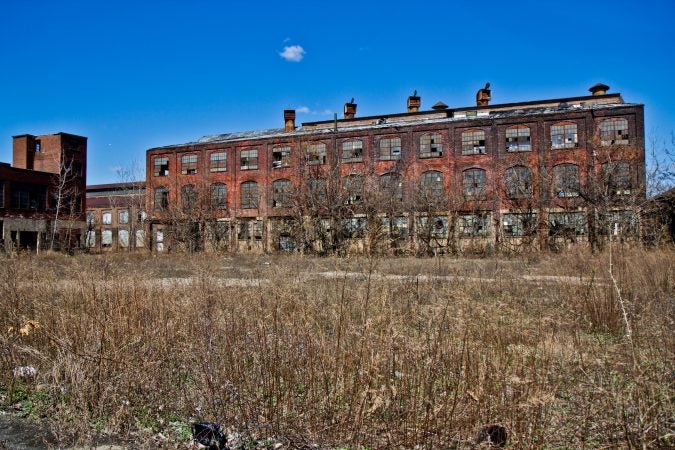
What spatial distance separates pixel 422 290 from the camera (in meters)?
6.82

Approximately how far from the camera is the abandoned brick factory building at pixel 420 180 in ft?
87.2

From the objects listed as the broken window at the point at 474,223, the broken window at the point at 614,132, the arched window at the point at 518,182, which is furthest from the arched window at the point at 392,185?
the broken window at the point at 614,132

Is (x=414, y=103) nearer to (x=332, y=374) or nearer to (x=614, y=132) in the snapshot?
(x=614, y=132)

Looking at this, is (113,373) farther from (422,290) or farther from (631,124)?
(631,124)

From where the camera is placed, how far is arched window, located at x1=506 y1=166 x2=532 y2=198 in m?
29.1

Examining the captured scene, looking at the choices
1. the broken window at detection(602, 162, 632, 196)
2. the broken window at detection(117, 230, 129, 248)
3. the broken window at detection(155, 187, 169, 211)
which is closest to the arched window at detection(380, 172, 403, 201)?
the broken window at detection(602, 162, 632, 196)

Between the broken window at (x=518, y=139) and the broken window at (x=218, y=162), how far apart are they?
22.4 m

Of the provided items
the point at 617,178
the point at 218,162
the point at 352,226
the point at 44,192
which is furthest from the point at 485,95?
the point at 44,192

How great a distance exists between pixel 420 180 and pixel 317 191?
347 inches

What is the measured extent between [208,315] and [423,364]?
2.40m

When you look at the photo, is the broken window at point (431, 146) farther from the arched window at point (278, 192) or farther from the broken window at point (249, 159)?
the broken window at point (249, 159)

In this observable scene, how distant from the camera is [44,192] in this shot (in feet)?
131

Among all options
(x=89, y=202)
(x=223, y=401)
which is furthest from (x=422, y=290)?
(x=89, y=202)

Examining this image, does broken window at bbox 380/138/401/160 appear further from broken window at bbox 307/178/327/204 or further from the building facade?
the building facade
